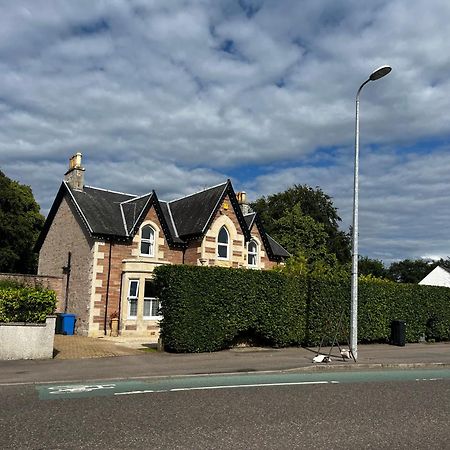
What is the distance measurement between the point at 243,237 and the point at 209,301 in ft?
39.9

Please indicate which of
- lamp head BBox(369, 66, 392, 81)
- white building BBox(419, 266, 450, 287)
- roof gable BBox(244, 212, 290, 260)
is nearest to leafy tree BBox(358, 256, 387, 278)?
white building BBox(419, 266, 450, 287)

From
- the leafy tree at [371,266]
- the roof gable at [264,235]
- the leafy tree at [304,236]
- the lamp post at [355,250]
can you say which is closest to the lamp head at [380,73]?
the lamp post at [355,250]

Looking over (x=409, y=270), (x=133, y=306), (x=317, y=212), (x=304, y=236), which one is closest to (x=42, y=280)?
(x=133, y=306)

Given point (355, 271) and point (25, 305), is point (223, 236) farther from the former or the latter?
point (25, 305)

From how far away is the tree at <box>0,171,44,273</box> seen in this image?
40250mm

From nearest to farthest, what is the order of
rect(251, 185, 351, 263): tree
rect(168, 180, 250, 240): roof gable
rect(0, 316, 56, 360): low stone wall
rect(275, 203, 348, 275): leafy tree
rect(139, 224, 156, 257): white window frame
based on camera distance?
rect(0, 316, 56, 360): low stone wall → rect(139, 224, 156, 257): white window frame → rect(168, 180, 250, 240): roof gable → rect(275, 203, 348, 275): leafy tree → rect(251, 185, 351, 263): tree

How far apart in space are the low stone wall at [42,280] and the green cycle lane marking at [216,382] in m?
15.5

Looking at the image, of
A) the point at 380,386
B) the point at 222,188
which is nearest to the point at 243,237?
the point at 222,188

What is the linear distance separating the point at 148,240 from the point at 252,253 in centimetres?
760

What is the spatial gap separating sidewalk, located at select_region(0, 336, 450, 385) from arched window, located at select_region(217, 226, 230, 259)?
10.2m

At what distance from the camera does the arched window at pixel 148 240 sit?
87.2ft

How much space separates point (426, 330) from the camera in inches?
955

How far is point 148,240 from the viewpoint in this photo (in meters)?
26.8

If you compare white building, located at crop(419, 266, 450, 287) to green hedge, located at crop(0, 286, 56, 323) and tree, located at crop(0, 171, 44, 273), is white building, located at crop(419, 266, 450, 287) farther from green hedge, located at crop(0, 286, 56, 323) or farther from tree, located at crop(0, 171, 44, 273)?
green hedge, located at crop(0, 286, 56, 323)
